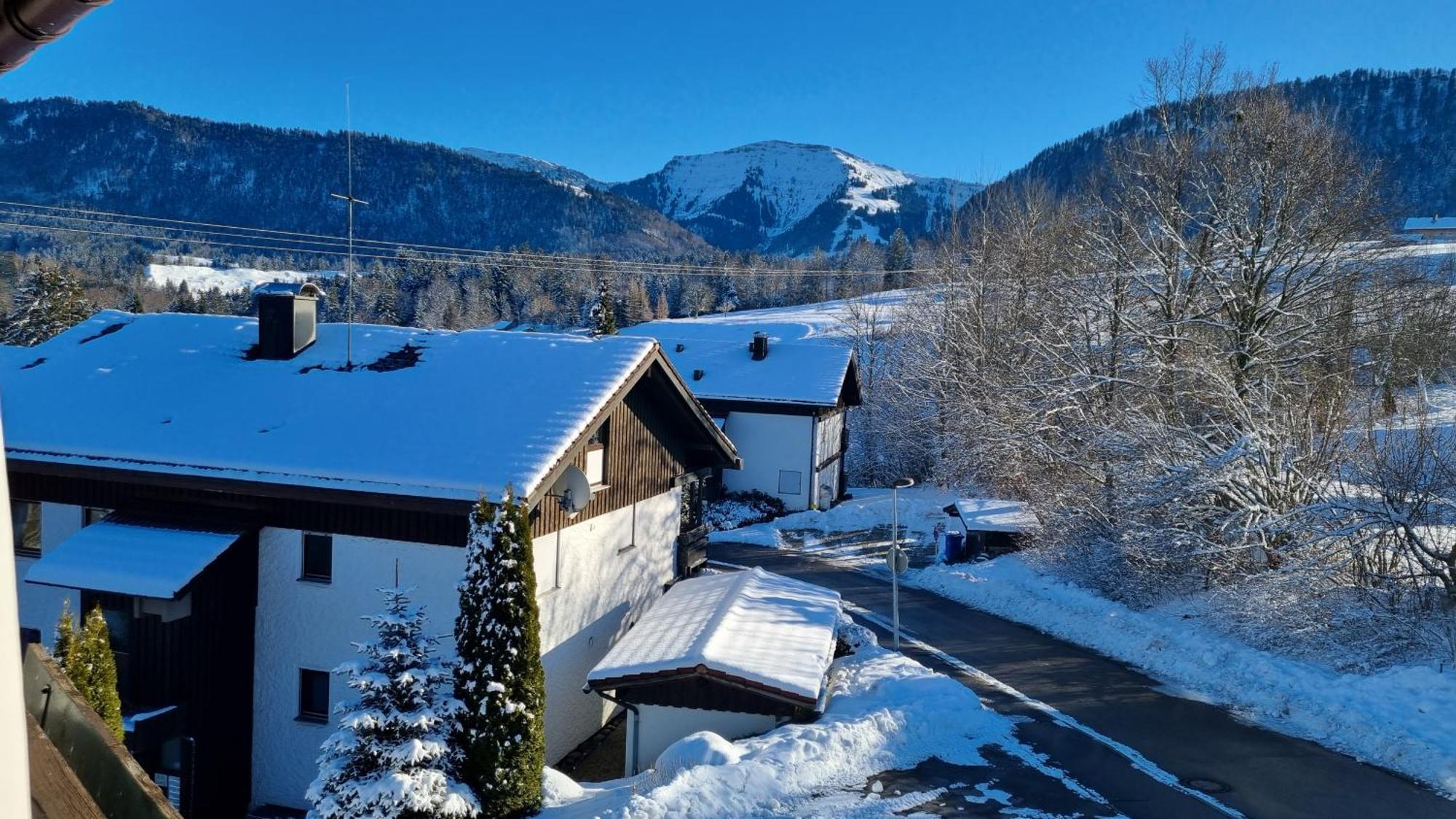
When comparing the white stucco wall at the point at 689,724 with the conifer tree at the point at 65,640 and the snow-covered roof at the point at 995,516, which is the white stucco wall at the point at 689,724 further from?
the snow-covered roof at the point at 995,516

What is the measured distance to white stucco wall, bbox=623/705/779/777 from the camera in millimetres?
12555

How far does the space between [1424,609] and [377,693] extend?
1622 centimetres

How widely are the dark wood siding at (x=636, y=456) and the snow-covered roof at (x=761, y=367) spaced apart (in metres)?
17.3

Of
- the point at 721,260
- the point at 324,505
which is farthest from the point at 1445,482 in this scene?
the point at 721,260

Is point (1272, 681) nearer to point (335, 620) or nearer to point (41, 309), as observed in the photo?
point (335, 620)

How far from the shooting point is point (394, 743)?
967 cm

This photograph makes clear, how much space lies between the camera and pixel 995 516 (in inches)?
1067

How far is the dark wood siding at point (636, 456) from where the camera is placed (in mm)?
14251

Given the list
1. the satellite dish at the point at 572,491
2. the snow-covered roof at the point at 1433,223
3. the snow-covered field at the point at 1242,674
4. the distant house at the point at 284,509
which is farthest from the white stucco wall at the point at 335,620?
the snow-covered roof at the point at 1433,223

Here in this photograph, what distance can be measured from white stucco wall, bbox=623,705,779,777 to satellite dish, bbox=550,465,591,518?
303 centimetres

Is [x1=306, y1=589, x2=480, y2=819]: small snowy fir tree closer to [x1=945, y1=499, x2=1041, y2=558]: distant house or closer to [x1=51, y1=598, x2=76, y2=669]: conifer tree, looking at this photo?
[x1=51, y1=598, x2=76, y2=669]: conifer tree

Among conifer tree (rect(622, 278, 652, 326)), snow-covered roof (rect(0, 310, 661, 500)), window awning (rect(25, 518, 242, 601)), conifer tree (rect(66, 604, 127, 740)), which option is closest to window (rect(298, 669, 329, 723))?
window awning (rect(25, 518, 242, 601))

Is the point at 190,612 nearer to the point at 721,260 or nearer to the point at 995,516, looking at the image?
the point at 995,516

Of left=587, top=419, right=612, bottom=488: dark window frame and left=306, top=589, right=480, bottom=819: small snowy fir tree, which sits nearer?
left=306, top=589, right=480, bottom=819: small snowy fir tree
